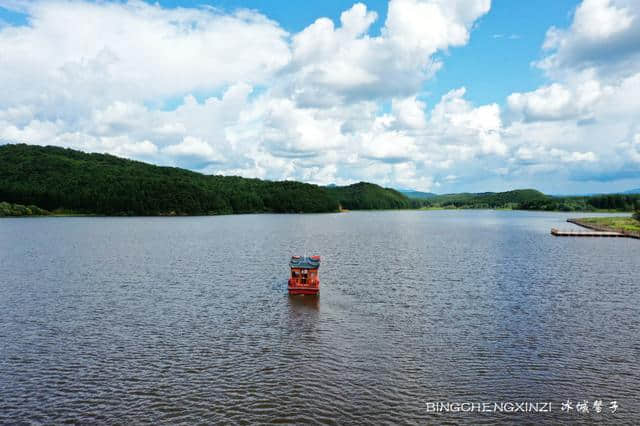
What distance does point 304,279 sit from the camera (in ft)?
143

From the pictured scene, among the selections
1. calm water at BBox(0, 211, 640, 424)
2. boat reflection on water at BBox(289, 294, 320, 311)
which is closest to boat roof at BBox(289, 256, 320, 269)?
boat reflection on water at BBox(289, 294, 320, 311)

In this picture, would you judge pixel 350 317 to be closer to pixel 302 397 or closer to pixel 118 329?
pixel 302 397

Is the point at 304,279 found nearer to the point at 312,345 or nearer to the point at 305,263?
the point at 305,263

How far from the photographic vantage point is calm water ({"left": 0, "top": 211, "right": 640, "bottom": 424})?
65.8 ft

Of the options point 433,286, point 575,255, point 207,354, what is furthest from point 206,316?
point 575,255

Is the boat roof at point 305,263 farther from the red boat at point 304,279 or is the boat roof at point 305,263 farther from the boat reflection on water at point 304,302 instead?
the boat reflection on water at point 304,302

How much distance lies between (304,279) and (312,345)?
608 inches

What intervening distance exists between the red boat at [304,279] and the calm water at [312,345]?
1.22m

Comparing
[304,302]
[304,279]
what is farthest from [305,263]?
[304,302]

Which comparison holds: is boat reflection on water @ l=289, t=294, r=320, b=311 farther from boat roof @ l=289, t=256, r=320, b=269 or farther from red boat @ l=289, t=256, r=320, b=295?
boat roof @ l=289, t=256, r=320, b=269

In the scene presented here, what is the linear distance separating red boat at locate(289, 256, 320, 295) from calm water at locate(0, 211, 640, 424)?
122 centimetres

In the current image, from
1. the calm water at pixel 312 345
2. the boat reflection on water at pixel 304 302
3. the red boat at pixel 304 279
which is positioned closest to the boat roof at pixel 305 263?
the red boat at pixel 304 279

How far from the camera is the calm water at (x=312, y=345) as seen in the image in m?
20.0

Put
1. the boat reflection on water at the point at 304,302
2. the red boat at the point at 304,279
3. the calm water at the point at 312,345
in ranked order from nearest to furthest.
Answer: the calm water at the point at 312,345
the boat reflection on water at the point at 304,302
the red boat at the point at 304,279
